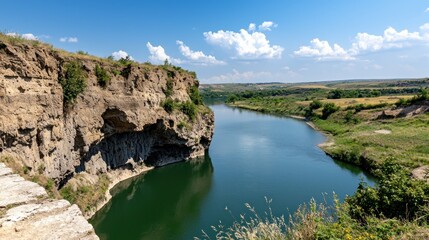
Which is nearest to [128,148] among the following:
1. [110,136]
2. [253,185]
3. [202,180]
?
[110,136]

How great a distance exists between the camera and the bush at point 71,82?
21.4m

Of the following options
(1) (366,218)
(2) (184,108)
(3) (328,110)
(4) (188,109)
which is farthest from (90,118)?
(3) (328,110)

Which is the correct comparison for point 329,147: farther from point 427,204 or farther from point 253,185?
point 427,204

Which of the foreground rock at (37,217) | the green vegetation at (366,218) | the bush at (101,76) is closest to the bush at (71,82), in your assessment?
the bush at (101,76)

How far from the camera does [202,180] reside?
30969mm

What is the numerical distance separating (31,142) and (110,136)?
37.4ft

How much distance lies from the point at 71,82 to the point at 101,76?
466 centimetres

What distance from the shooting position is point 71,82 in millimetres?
21672

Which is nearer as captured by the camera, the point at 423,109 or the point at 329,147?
the point at 329,147

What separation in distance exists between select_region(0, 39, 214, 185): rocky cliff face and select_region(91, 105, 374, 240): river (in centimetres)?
304

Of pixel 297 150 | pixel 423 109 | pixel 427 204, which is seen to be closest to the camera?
pixel 427 204

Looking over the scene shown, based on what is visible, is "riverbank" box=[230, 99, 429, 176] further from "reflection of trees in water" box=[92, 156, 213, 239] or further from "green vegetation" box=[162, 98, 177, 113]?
"green vegetation" box=[162, 98, 177, 113]

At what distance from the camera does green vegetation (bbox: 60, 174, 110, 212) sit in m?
20.6

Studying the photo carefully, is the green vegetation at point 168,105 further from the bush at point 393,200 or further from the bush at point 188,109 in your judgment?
the bush at point 393,200
